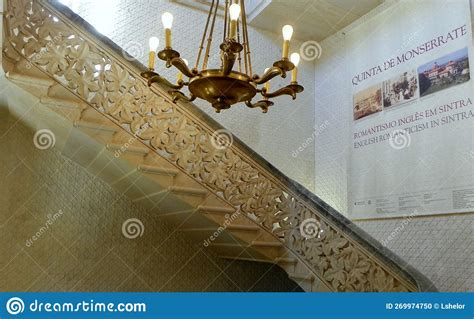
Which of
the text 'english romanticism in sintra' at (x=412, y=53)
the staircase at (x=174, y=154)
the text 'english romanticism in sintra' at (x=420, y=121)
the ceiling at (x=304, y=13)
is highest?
the ceiling at (x=304, y=13)

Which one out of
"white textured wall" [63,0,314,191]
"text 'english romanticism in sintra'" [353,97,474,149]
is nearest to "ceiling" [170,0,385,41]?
"white textured wall" [63,0,314,191]

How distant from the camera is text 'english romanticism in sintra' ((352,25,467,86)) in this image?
562 centimetres

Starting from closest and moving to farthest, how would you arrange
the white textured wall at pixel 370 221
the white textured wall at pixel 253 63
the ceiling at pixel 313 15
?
the white textured wall at pixel 370 221 → the white textured wall at pixel 253 63 → the ceiling at pixel 313 15

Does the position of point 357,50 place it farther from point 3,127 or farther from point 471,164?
point 3,127

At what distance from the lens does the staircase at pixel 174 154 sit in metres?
4.10

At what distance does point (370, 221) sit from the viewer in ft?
21.1

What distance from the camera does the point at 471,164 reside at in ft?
17.1

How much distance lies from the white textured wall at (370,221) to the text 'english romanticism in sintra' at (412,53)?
1.12ft

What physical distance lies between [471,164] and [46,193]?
523 centimetres

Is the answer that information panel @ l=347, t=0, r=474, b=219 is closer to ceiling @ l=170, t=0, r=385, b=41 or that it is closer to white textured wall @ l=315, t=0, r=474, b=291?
white textured wall @ l=315, t=0, r=474, b=291

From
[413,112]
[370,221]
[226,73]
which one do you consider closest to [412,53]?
[413,112]

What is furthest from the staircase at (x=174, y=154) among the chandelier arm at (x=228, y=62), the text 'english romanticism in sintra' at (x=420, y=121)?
the text 'english romanticism in sintra' at (x=420, y=121)

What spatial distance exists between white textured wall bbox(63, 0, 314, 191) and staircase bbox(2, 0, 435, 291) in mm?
2181

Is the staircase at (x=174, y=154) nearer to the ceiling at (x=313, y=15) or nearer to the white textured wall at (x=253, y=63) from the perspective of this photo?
the white textured wall at (x=253, y=63)
